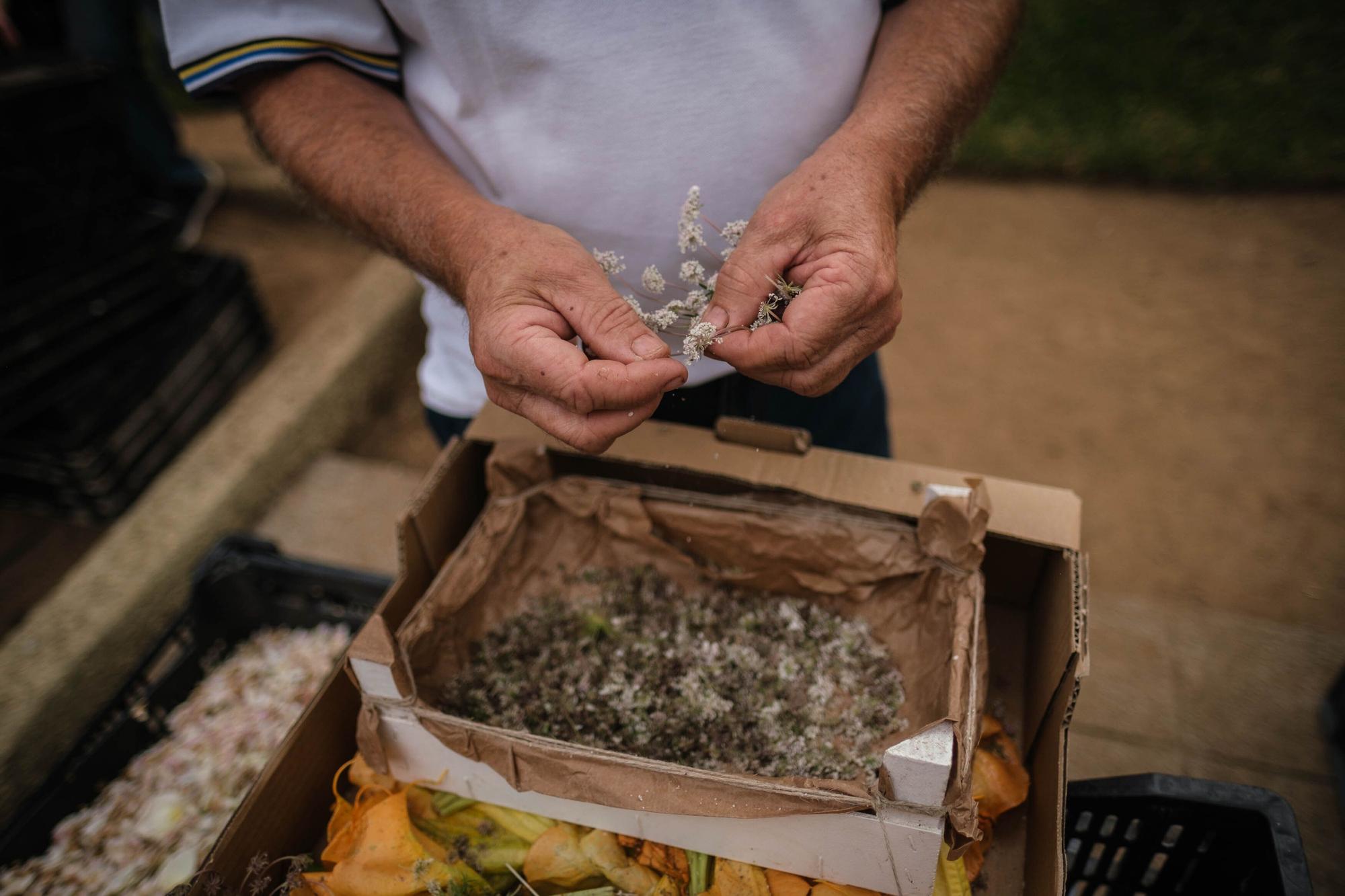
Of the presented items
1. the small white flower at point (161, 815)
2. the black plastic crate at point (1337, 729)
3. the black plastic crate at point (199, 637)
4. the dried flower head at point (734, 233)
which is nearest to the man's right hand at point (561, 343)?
the dried flower head at point (734, 233)

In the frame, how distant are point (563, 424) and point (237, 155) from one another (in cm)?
520

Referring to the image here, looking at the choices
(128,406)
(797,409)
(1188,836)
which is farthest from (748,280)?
(128,406)

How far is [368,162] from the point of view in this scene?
138 cm

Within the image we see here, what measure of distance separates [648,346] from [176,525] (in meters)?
2.34

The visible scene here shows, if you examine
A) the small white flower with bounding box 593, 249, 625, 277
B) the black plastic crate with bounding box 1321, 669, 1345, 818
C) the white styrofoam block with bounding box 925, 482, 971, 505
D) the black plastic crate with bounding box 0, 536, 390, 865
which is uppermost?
the small white flower with bounding box 593, 249, 625, 277

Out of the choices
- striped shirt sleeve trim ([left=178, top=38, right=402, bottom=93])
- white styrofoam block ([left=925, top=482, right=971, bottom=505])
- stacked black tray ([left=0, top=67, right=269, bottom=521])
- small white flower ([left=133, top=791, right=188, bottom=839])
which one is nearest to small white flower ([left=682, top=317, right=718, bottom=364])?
white styrofoam block ([left=925, top=482, right=971, bottom=505])

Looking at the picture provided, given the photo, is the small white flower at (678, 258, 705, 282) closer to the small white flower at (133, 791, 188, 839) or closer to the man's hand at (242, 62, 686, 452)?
the man's hand at (242, 62, 686, 452)

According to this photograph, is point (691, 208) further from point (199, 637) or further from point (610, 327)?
point (199, 637)

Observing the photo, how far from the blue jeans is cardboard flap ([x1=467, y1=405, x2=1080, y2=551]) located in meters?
0.09

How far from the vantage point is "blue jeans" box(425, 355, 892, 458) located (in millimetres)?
1588

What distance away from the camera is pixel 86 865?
1.70 m

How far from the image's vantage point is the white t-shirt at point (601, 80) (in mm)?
1292

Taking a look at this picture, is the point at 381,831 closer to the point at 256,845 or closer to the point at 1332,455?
the point at 256,845

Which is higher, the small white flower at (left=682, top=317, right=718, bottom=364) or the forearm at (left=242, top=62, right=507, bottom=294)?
the forearm at (left=242, top=62, right=507, bottom=294)
